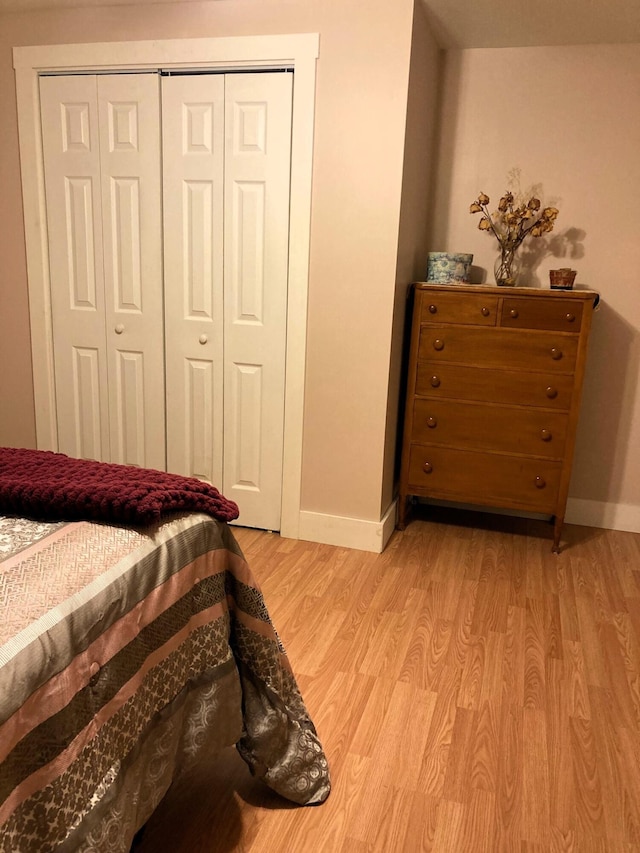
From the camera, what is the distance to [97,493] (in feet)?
4.13

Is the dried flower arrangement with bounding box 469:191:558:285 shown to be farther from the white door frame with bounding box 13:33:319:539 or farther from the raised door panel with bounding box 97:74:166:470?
the raised door panel with bounding box 97:74:166:470

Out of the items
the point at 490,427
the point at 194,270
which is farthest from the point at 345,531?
the point at 194,270

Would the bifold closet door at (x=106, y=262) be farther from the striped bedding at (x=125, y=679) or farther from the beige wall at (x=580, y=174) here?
the striped bedding at (x=125, y=679)

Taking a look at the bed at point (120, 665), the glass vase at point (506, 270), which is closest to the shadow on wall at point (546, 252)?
the glass vase at point (506, 270)

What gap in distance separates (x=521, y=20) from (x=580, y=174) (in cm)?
72

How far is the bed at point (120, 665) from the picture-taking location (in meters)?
0.95

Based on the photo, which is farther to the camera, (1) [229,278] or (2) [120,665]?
(1) [229,278]

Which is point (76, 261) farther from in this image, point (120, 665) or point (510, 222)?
point (120, 665)

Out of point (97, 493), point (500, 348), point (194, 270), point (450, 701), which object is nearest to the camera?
point (97, 493)

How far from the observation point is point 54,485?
1.29 m

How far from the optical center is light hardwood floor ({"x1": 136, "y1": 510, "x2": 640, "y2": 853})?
1555mm

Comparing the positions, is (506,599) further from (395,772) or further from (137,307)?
(137,307)

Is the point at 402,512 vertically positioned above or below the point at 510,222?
below

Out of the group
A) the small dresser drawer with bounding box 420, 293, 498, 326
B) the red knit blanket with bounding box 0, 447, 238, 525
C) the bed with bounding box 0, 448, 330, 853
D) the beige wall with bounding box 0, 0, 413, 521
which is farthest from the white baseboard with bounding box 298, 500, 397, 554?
the red knit blanket with bounding box 0, 447, 238, 525
